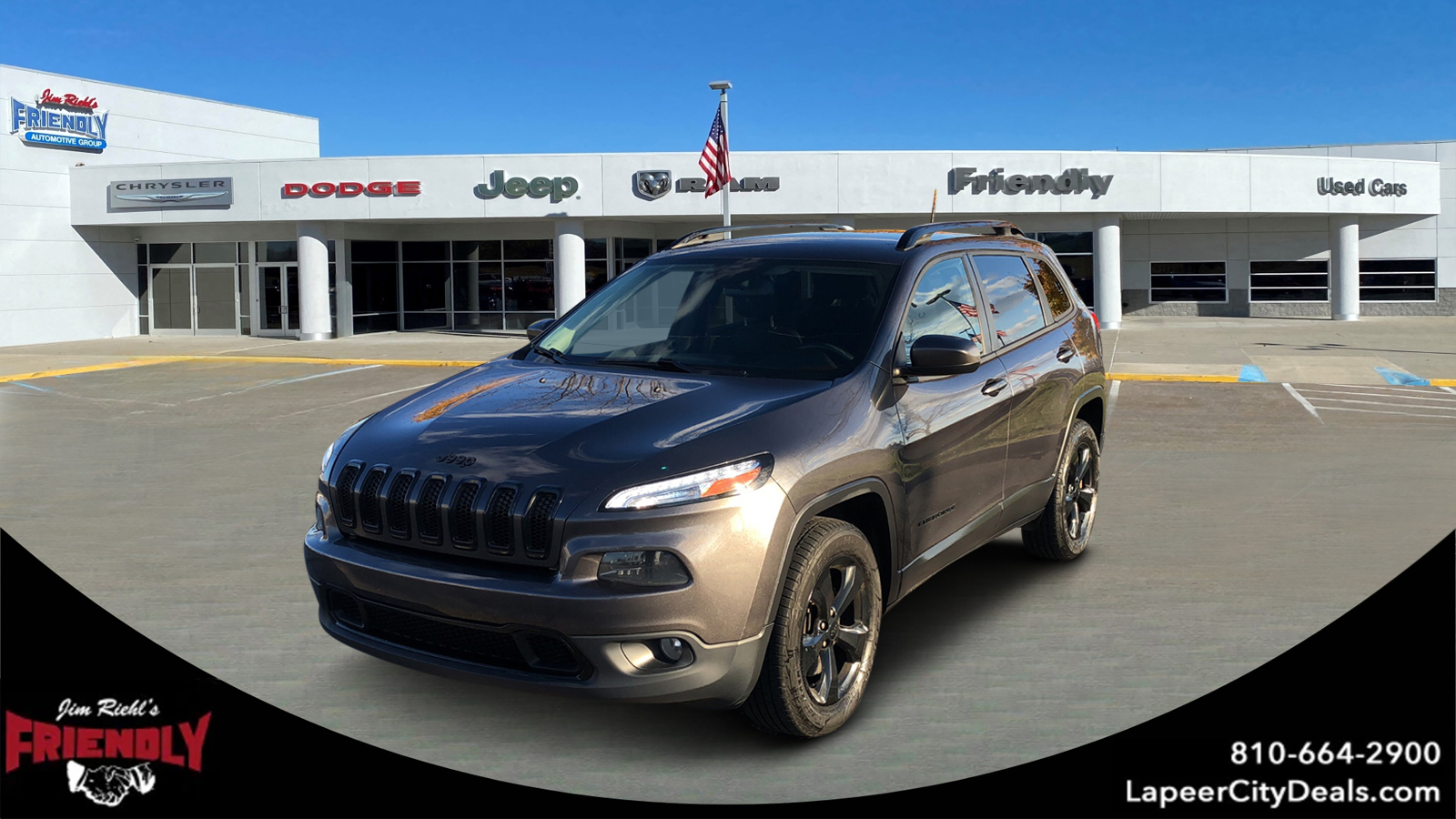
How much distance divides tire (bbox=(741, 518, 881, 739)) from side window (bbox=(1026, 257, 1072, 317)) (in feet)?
8.77

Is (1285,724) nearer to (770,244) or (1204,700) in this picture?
(1204,700)

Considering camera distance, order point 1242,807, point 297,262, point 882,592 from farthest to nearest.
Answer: point 297,262 → point 882,592 → point 1242,807

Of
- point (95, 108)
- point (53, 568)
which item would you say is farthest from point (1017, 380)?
point (95, 108)

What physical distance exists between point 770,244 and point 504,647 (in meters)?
2.43

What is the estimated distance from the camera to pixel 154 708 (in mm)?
3871

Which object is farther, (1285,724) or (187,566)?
(187,566)

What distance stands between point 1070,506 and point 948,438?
6.59 ft

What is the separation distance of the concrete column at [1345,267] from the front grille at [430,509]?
3734 centimetres

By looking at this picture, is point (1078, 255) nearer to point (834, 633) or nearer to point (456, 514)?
point (834, 633)

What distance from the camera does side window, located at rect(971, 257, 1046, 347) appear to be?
5.96 metres

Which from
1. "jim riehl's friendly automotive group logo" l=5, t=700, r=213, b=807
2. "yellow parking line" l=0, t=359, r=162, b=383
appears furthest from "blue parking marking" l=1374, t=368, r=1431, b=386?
"yellow parking line" l=0, t=359, r=162, b=383

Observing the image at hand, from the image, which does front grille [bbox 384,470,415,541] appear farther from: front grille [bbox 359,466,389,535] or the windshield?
the windshield

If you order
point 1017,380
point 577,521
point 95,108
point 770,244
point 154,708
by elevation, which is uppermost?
point 95,108

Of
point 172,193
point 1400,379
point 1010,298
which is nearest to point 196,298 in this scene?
point 172,193
